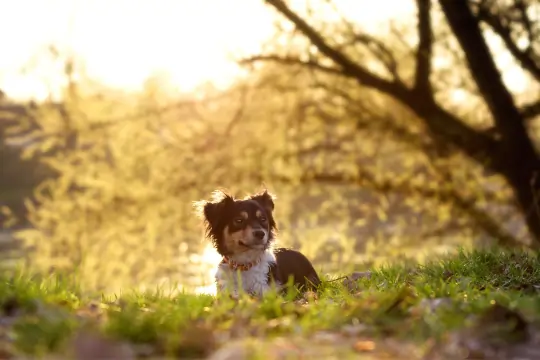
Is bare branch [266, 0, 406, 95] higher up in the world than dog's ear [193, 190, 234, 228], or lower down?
higher up

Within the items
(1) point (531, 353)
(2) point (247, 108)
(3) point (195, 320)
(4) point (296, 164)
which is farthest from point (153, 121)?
(1) point (531, 353)

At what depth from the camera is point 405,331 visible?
3.54 metres

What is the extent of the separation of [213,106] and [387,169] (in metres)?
3.56

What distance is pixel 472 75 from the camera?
1116 centimetres

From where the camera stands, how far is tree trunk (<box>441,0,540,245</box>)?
1094 cm

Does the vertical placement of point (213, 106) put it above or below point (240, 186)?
above

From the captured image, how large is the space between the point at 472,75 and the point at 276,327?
8369 mm

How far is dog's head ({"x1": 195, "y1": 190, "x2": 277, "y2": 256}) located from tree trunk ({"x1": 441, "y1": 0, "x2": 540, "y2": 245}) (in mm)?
5015

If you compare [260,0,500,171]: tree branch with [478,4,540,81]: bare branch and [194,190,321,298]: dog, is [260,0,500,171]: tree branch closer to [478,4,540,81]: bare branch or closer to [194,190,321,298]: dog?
[478,4,540,81]: bare branch

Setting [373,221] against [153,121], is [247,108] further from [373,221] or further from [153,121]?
[373,221]

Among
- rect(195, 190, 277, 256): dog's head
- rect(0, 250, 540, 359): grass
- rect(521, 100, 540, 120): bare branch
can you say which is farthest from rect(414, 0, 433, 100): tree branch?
rect(0, 250, 540, 359): grass

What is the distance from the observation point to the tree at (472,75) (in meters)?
11.0

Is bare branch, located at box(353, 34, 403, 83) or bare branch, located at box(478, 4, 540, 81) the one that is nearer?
bare branch, located at box(478, 4, 540, 81)

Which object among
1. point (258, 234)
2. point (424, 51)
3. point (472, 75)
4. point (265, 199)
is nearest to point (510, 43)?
point (472, 75)
